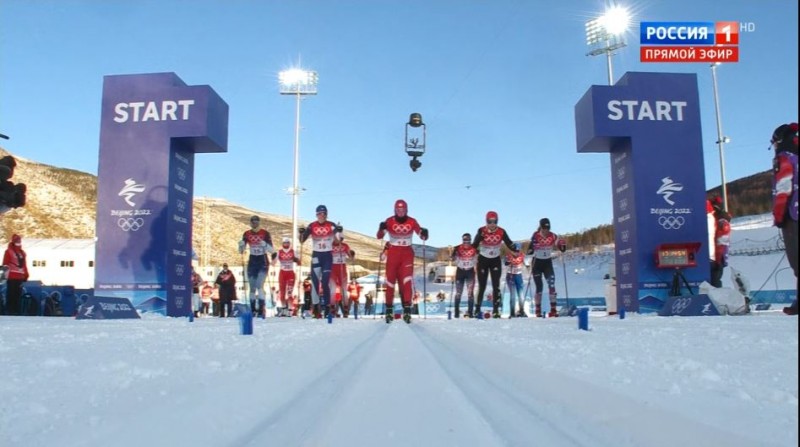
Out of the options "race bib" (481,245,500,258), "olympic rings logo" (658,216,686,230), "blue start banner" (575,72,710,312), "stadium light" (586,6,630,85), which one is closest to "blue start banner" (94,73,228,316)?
"race bib" (481,245,500,258)

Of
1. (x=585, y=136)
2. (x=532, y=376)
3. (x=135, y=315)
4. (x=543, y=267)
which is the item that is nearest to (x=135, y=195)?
(x=135, y=315)

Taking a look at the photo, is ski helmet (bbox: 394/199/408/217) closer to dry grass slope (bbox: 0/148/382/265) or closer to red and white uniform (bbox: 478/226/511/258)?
red and white uniform (bbox: 478/226/511/258)

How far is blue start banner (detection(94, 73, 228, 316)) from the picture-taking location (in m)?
12.8

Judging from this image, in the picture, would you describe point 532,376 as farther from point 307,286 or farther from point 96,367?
point 307,286

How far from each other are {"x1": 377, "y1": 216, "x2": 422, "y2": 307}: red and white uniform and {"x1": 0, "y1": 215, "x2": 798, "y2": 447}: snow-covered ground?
6442mm

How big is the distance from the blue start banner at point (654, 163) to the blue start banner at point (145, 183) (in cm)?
941

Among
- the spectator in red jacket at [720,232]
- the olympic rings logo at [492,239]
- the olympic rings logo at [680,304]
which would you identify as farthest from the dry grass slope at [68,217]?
the olympic rings logo at [680,304]

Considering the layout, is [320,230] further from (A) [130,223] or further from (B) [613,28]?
(B) [613,28]

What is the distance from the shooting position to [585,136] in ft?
45.4

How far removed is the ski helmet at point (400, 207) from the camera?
32.1 feet

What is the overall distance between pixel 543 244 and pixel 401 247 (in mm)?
3449

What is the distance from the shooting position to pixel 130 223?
12.9m

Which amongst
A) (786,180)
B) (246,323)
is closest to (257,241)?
(246,323)

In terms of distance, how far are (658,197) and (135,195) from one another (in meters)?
11.7
